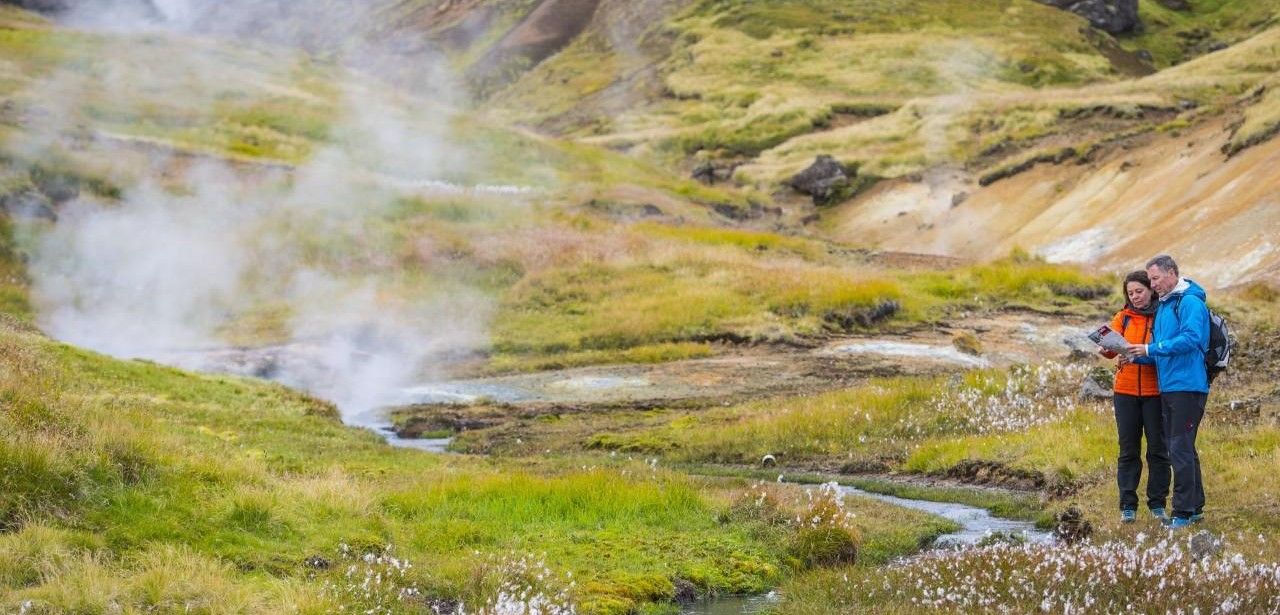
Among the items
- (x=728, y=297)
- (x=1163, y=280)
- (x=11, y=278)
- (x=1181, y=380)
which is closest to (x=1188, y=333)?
(x=1181, y=380)

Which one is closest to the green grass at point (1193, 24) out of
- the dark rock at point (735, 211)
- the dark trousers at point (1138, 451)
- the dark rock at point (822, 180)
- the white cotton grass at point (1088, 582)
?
the dark rock at point (822, 180)

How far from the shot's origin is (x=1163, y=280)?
12227 millimetres

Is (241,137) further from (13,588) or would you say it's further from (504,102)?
(504,102)

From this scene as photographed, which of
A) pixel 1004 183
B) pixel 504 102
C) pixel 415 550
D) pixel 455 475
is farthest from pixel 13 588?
pixel 504 102

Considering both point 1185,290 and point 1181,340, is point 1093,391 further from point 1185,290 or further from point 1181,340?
point 1181,340

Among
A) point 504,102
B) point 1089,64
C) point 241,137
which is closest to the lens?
point 241,137

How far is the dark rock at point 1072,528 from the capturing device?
11883 mm

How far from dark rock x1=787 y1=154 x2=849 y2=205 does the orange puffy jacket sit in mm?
66535

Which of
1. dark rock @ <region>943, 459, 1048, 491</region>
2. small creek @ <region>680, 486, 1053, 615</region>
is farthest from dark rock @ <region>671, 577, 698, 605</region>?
dark rock @ <region>943, 459, 1048, 491</region>

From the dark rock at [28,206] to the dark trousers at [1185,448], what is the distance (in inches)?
1456

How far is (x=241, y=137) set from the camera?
6116 cm

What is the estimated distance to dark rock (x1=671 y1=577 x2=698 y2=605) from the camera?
473 inches

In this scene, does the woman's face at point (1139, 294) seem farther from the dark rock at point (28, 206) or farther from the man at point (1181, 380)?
the dark rock at point (28, 206)

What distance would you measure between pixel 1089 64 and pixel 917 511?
128 metres
